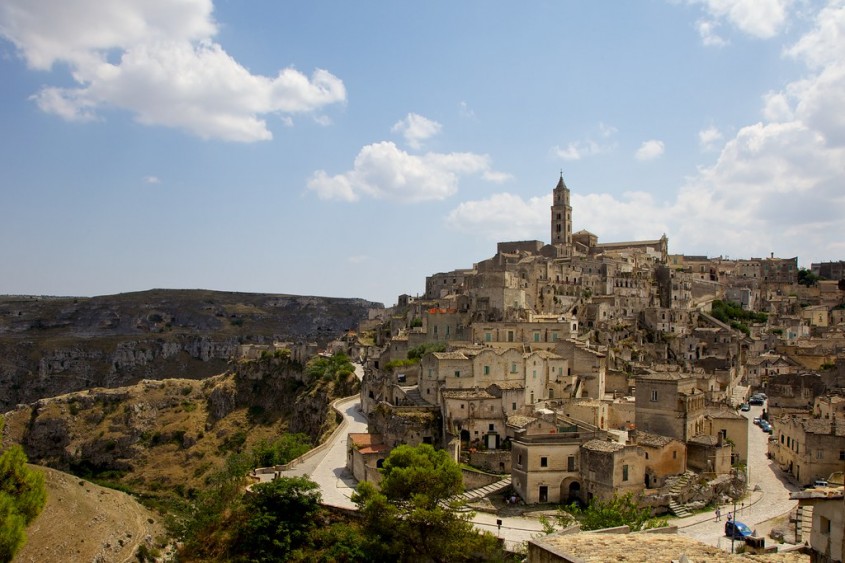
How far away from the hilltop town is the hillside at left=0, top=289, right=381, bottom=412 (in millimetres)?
42344

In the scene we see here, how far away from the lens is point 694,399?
41656mm

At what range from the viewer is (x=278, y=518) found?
Answer: 3491 cm

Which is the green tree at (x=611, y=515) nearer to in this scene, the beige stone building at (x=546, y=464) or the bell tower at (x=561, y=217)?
the beige stone building at (x=546, y=464)

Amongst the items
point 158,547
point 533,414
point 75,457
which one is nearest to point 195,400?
point 75,457

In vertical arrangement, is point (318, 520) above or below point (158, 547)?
above

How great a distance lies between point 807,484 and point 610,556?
30859 millimetres

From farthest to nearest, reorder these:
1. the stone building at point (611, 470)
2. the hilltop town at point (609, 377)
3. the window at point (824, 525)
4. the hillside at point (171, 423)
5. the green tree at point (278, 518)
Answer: the hillside at point (171, 423), the hilltop town at point (609, 377), the stone building at point (611, 470), the green tree at point (278, 518), the window at point (824, 525)

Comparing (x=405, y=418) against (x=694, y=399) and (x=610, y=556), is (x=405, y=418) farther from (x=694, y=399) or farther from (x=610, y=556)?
(x=610, y=556)

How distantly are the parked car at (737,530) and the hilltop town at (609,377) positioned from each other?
4550 millimetres

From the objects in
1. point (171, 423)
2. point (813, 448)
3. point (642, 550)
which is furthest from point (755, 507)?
point (171, 423)

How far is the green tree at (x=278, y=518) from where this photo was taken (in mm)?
33938

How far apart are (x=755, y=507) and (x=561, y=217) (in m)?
69.8

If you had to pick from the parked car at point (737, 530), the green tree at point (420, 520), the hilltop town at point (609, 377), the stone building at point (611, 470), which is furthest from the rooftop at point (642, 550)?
the stone building at point (611, 470)

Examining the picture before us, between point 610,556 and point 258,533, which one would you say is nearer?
point 610,556
